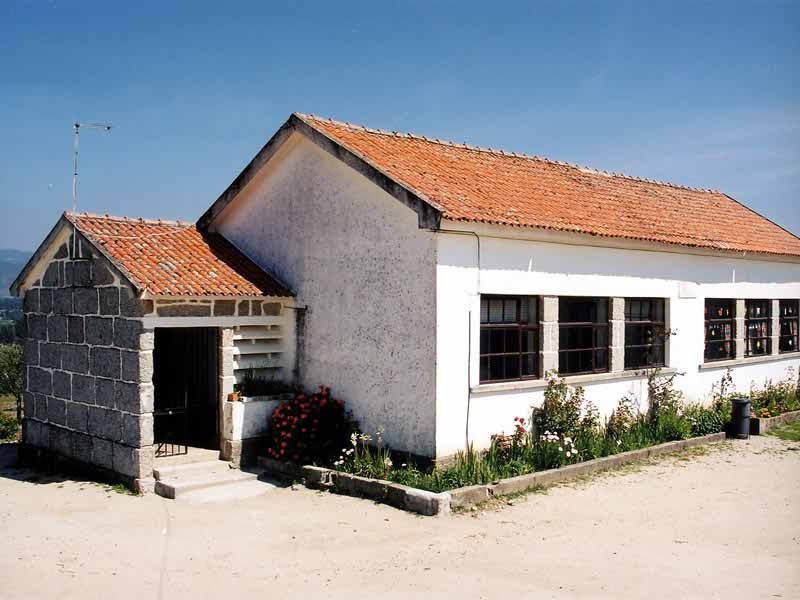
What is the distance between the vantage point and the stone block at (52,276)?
523 inches

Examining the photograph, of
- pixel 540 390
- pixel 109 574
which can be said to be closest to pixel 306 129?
pixel 540 390

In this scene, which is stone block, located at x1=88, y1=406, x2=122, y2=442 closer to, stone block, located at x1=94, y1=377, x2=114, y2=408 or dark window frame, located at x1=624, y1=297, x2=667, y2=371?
stone block, located at x1=94, y1=377, x2=114, y2=408

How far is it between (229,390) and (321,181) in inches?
149

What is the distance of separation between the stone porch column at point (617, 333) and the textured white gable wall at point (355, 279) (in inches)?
171

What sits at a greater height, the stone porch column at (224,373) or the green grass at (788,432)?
the stone porch column at (224,373)

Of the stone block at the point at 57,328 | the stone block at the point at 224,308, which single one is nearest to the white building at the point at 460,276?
the stone block at the point at 224,308

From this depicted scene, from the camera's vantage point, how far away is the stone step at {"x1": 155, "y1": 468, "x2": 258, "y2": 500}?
1090 cm

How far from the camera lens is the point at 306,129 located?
12766mm

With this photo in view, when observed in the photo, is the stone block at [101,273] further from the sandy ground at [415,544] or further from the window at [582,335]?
the window at [582,335]

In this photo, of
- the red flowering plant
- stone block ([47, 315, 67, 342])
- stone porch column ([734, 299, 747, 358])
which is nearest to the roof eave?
stone block ([47, 315, 67, 342])

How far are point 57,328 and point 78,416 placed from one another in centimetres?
167

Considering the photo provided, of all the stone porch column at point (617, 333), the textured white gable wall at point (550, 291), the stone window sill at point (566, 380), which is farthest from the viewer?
the stone porch column at point (617, 333)

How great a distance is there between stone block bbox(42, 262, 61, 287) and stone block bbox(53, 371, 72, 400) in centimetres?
157

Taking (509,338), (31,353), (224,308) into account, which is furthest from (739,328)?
(31,353)
